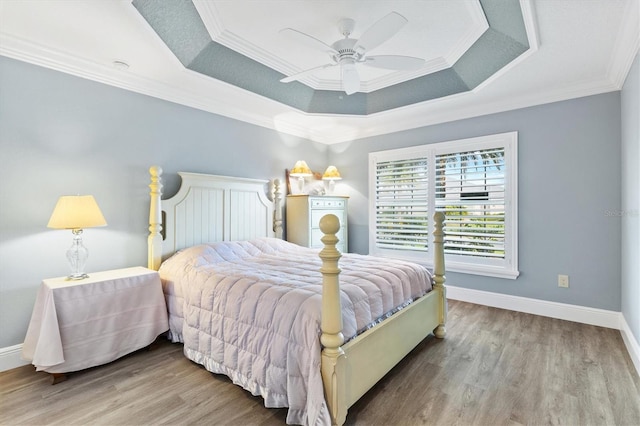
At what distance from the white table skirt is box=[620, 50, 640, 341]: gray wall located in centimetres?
381

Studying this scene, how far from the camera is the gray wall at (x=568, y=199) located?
10.0 feet

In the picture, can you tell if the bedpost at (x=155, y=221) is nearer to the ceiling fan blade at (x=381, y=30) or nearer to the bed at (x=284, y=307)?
the bed at (x=284, y=307)

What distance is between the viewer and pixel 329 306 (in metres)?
1.61

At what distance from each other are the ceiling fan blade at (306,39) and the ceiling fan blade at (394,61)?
315 mm

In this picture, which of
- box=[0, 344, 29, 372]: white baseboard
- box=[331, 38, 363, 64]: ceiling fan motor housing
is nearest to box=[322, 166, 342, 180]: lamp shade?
box=[331, 38, 363, 64]: ceiling fan motor housing

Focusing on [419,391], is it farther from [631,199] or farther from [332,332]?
[631,199]

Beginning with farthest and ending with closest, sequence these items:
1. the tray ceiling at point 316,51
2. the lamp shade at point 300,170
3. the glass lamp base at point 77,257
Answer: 1. the lamp shade at point 300,170
2. the glass lamp base at point 77,257
3. the tray ceiling at point 316,51

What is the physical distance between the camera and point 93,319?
230cm

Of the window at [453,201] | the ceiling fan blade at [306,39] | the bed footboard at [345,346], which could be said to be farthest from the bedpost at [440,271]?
the ceiling fan blade at [306,39]

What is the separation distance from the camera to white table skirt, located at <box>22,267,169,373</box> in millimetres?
2107

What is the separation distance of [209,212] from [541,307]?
382 cm

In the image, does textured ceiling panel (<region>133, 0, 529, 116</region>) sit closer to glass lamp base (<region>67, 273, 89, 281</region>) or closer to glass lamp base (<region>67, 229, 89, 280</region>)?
glass lamp base (<region>67, 229, 89, 280</region>)

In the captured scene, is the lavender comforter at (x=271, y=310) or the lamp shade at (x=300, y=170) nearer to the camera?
the lavender comforter at (x=271, y=310)

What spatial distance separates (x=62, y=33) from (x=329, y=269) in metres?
2.68
